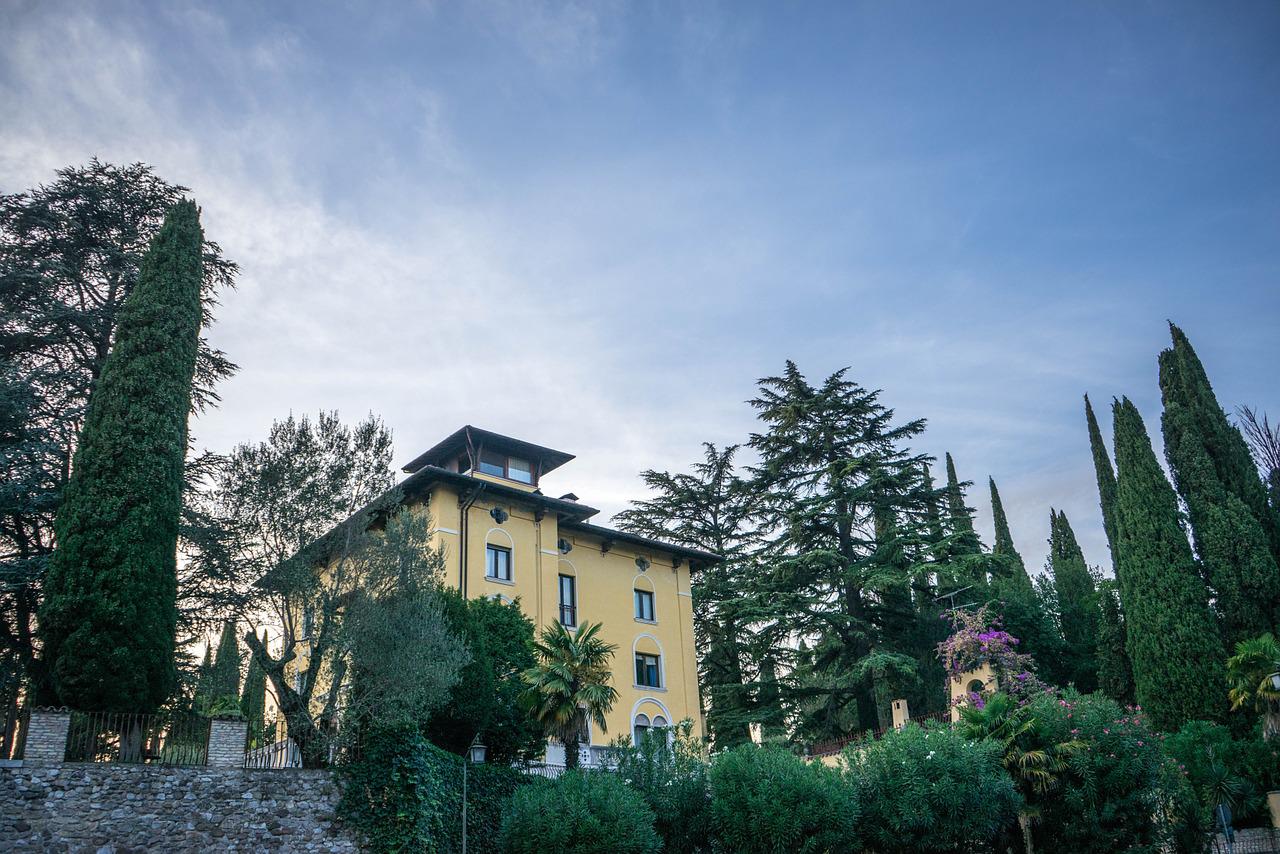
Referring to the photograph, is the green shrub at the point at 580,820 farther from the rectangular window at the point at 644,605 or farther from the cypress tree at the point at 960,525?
the cypress tree at the point at 960,525

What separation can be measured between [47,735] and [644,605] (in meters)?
20.3

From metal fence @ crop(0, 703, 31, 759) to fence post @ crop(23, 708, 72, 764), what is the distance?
10 cm

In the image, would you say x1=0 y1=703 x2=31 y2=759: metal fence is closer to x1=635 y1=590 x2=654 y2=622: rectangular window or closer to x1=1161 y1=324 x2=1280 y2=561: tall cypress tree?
x1=635 y1=590 x2=654 y2=622: rectangular window

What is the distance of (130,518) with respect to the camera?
54.4 feet

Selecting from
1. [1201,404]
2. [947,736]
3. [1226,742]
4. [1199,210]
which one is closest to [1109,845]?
[947,736]

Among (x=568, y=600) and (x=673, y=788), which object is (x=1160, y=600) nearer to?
(x=673, y=788)

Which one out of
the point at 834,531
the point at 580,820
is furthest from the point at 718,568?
the point at 580,820

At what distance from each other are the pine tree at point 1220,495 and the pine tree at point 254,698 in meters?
27.3

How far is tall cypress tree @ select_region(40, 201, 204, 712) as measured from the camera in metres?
15.4

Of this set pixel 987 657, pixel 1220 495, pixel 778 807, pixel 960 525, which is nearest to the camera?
pixel 778 807

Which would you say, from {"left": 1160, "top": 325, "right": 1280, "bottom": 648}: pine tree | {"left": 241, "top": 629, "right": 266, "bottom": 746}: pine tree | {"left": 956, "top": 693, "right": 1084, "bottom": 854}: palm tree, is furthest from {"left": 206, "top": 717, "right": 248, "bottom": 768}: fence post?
{"left": 1160, "top": 325, "right": 1280, "bottom": 648}: pine tree

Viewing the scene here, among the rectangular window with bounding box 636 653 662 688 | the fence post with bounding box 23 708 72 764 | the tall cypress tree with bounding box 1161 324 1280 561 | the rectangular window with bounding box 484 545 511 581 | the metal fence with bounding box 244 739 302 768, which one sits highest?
A: the tall cypress tree with bounding box 1161 324 1280 561

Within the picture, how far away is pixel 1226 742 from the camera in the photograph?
2292cm

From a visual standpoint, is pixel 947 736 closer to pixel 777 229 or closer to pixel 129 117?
pixel 777 229
